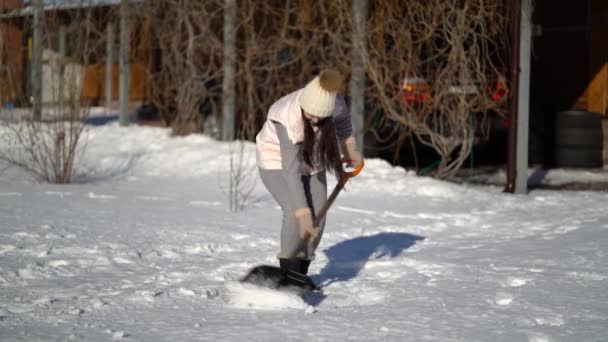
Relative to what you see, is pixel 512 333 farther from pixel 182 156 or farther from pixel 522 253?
pixel 182 156

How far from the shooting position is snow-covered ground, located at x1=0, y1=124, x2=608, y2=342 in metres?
4.60

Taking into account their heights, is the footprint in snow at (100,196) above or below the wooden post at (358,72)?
below

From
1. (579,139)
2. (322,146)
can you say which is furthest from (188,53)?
(322,146)

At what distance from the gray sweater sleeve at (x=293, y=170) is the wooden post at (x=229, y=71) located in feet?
26.6

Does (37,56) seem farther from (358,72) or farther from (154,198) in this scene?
(358,72)

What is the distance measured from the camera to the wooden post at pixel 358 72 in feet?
37.1

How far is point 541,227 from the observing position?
8.17 meters

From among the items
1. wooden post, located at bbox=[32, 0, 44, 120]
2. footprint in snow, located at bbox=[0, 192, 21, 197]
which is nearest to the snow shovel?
footprint in snow, located at bbox=[0, 192, 21, 197]

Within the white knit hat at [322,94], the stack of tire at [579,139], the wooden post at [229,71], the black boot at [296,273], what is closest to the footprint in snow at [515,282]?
the black boot at [296,273]

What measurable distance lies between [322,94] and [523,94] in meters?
5.76

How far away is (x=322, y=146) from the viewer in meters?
5.09

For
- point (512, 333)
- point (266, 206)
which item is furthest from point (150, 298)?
point (266, 206)

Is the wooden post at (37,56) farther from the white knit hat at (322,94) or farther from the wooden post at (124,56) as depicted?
the white knit hat at (322,94)

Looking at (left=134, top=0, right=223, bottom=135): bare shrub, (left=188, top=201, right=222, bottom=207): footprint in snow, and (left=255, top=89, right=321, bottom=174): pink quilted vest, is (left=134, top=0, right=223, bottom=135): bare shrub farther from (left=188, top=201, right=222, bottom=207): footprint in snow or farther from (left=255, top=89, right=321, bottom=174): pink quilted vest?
(left=255, top=89, right=321, bottom=174): pink quilted vest
